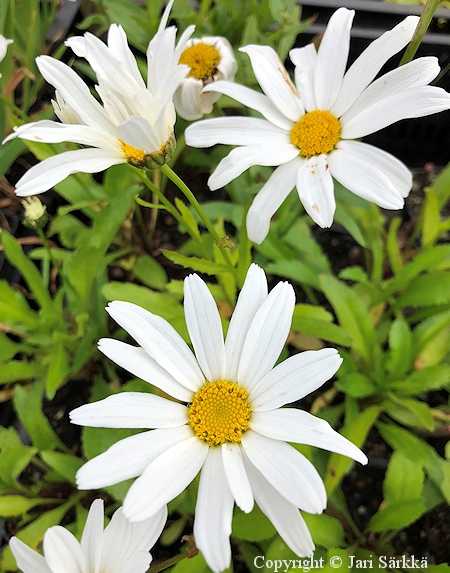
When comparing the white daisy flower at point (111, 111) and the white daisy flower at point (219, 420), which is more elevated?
the white daisy flower at point (111, 111)

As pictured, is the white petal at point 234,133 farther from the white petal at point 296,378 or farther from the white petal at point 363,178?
the white petal at point 296,378

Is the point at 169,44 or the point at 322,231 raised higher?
the point at 169,44

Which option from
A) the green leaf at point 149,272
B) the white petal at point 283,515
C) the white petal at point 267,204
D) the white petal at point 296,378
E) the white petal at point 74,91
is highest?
the white petal at point 74,91

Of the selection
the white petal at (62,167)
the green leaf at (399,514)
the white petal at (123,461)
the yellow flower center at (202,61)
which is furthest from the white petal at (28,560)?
the yellow flower center at (202,61)

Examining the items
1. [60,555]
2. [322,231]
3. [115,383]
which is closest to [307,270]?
[322,231]

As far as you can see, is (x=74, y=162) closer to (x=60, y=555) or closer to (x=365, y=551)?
(x=60, y=555)
